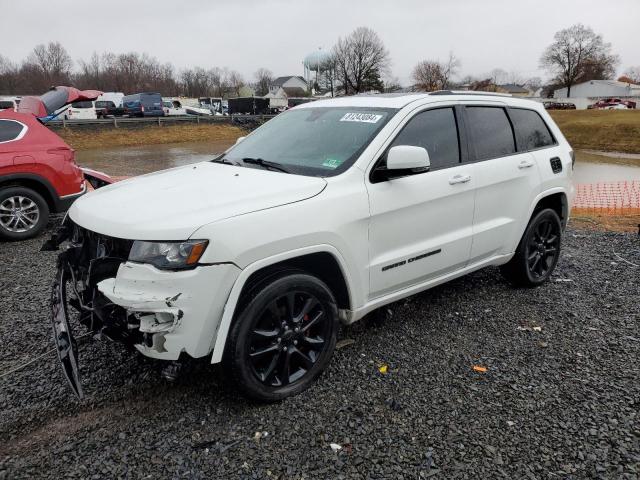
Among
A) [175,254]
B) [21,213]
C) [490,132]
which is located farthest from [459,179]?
[21,213]

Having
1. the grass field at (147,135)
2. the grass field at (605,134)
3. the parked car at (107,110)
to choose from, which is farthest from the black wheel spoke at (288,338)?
the parked car at (107,110)

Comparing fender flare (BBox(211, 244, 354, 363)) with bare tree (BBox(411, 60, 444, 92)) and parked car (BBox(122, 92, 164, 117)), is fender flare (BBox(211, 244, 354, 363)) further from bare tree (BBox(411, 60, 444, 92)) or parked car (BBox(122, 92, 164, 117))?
bare tree (BBox(411, 60, 444, 92))

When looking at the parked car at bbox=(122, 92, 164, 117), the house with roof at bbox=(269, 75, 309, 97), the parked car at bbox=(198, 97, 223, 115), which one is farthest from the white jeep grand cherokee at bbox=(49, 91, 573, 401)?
the house with roof at bbox=(269, 75, 309, 97)

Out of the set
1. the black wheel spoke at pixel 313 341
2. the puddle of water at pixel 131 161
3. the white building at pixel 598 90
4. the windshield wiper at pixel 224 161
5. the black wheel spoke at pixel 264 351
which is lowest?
the puddle of water at pixel 131 161

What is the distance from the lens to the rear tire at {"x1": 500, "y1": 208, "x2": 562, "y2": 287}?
14.5 ft

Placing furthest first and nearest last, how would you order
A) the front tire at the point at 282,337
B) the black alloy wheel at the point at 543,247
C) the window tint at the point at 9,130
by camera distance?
the window tint at the point at 9,130 < the black alloy wheel at the point at 543,247 < the front tire at the point at 282,337

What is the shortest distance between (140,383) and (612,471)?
2.73 metres

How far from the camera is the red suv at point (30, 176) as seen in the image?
6.56 m

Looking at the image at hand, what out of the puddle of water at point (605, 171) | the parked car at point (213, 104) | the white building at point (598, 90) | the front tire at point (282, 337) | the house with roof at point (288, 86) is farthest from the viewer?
the house with roof at point (288, 86)

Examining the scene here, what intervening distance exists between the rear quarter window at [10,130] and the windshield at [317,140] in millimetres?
4480

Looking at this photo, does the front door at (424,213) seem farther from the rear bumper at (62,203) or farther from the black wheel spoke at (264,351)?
the rear bumper at (62,203)

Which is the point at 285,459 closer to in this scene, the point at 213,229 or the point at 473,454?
the point at 473,454

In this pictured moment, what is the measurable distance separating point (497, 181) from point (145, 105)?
41.1 metres

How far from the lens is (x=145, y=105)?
4016 centimetres
